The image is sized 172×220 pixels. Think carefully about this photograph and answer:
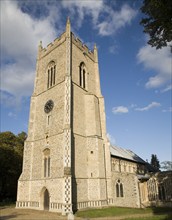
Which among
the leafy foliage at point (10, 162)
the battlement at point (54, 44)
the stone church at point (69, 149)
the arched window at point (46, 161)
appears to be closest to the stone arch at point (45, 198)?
the stone church at point (69, 149)

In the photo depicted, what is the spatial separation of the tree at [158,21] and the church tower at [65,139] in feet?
39.7

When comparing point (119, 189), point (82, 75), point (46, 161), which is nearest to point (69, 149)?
point (46, 161)

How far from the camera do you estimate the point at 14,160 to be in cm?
2825

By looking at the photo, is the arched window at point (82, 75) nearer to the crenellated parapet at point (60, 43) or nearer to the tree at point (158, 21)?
the crenellated parapet at point (60, 43)

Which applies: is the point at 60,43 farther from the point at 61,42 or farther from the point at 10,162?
the point at 10,162

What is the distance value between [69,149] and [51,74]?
11537 millimetres

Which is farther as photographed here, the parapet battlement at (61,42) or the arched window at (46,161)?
the parapet battlement at (61,42)

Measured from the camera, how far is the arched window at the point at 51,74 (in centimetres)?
2422

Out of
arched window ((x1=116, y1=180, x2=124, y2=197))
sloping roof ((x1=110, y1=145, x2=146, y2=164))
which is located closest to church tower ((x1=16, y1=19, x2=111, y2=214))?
arched window ((x1=116, y1=180, x2=124, y2=197))

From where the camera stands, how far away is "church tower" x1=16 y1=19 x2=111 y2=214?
17906 mm

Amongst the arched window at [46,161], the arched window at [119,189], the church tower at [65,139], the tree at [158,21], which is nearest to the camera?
the tree at [158,21]

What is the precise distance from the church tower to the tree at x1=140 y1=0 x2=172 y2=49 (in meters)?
12.1

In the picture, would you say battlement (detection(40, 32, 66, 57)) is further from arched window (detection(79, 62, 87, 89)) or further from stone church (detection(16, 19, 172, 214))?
arched window (detection(79, 62, 87, 89))

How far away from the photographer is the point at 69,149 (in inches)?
698
